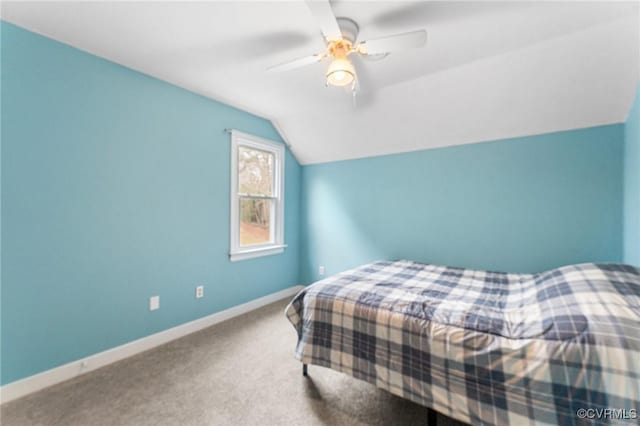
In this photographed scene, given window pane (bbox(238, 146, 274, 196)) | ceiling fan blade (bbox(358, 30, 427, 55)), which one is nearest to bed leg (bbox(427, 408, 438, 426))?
ceiling fan blade (bbox(358, 30, 427, 55))

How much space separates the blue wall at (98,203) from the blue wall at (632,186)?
3.43m

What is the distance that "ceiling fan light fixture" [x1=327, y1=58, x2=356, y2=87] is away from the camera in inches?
A: 61.0

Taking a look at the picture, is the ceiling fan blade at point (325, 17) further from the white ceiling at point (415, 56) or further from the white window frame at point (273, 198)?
the white window frame at point (273, 198)

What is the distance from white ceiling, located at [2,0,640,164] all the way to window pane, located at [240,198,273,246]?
120cm

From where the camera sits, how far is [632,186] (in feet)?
6.30

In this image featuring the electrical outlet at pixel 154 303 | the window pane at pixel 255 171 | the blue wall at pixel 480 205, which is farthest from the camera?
the window pane at pixel 255 171

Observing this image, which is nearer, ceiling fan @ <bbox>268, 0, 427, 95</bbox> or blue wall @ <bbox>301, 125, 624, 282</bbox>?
ceiling fan @ <bbox>268, 0, 427, 95</bbox>

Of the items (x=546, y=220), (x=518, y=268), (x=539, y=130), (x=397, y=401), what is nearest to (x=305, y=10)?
(x=539, y=130)

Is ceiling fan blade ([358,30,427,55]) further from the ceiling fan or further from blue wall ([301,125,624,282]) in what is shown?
blue wall ([301,125,624,282])

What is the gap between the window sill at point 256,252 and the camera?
3.11m

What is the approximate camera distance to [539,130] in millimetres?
2480

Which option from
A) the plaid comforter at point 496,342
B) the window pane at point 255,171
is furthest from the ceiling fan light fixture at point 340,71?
the window pane at point 255,171

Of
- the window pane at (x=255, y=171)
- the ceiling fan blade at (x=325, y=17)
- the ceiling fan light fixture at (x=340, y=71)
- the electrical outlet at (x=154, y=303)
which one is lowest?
the electrical outlet at (x=154, y=303)

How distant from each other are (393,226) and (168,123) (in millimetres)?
2688
